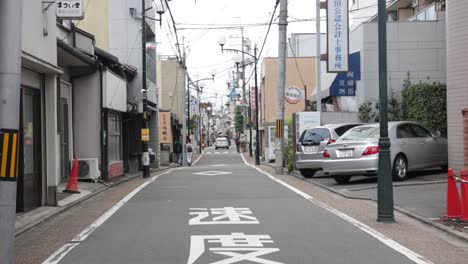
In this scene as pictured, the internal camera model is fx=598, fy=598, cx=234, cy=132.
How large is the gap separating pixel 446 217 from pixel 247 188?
7553 mm

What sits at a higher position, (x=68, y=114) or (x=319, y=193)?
(x=68, y=114)

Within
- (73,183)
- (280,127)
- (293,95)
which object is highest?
(293,95)

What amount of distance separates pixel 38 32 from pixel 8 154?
672 cm

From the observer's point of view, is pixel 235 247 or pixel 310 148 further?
pixel 310 148

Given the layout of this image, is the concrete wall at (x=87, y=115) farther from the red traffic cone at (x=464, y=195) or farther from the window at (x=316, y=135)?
the red traffic cone at (x=464, y=195)

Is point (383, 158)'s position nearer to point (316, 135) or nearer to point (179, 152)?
point (316, 135)

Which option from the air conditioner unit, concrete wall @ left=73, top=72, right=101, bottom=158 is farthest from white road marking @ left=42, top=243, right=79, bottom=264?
concrete wall @ left=73, top=72, right=101, bottom=158

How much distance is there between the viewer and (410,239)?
887cm

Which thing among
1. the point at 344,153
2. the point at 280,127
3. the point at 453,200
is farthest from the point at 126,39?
the point at 453,200

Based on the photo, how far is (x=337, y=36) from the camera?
23.4m

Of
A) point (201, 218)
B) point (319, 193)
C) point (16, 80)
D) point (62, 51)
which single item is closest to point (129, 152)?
point (62, 51)

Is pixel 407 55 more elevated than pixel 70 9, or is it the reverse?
pixel 70 9

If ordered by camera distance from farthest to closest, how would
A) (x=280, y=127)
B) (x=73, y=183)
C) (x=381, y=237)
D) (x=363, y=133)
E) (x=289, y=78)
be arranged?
(x=289, y=78), (x=280, y=127), (x=363, y=133), (x=73, y=183), (x=381, y=237)

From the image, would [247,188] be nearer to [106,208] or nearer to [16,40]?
[106,208]
